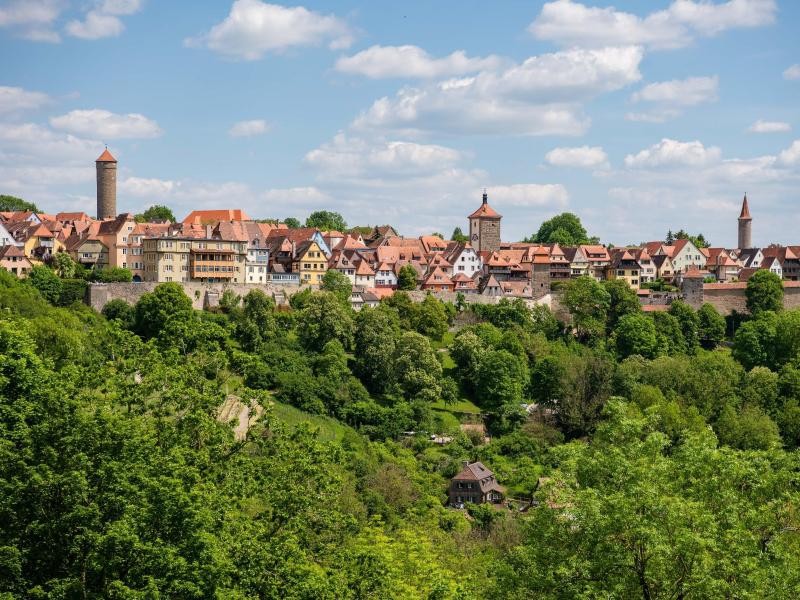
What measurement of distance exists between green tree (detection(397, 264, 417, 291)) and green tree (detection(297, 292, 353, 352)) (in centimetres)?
1481

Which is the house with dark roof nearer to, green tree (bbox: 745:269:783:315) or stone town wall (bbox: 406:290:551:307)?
stone town wall (bbox: 406:290:551:307)

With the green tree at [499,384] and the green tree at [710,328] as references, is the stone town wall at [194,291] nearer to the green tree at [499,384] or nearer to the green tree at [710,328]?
the green tree at [499,384]

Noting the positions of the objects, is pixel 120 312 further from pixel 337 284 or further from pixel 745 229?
pixel 745 229

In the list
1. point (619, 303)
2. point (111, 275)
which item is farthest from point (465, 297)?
point (111, 275)

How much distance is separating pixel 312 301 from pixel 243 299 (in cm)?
441

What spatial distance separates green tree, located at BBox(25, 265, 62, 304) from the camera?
59000 mm

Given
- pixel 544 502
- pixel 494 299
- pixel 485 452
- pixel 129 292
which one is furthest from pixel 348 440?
pixel 544 502

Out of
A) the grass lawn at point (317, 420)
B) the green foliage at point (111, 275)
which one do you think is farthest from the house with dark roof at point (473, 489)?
the green foliage at point (111, 275)

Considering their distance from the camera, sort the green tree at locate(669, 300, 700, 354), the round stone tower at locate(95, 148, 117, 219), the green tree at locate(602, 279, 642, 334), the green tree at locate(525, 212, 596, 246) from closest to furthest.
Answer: the green tree at locate(669, 300, 700, 354), the green tree at locate(602, 279, 642, 334), the round stone tower at locate(95, 148, 117, 219), the green tree at locate(525, 212, 596, 246)

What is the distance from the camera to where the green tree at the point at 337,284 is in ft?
226

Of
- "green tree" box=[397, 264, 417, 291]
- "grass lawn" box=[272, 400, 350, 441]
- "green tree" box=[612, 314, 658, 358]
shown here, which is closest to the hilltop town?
"green tree" box=[397, 264, 417, 291]

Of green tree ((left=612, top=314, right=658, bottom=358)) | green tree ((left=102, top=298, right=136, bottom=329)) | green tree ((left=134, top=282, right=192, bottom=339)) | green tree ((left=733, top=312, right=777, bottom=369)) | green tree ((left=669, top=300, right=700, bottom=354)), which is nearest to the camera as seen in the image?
green tree ((left=134, top=282, right=192, bottom=339))

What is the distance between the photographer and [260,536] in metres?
21.5

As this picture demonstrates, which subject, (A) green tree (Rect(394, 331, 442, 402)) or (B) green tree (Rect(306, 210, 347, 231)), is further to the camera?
(B) green tree (Rect(306, 210, 347, 231))
